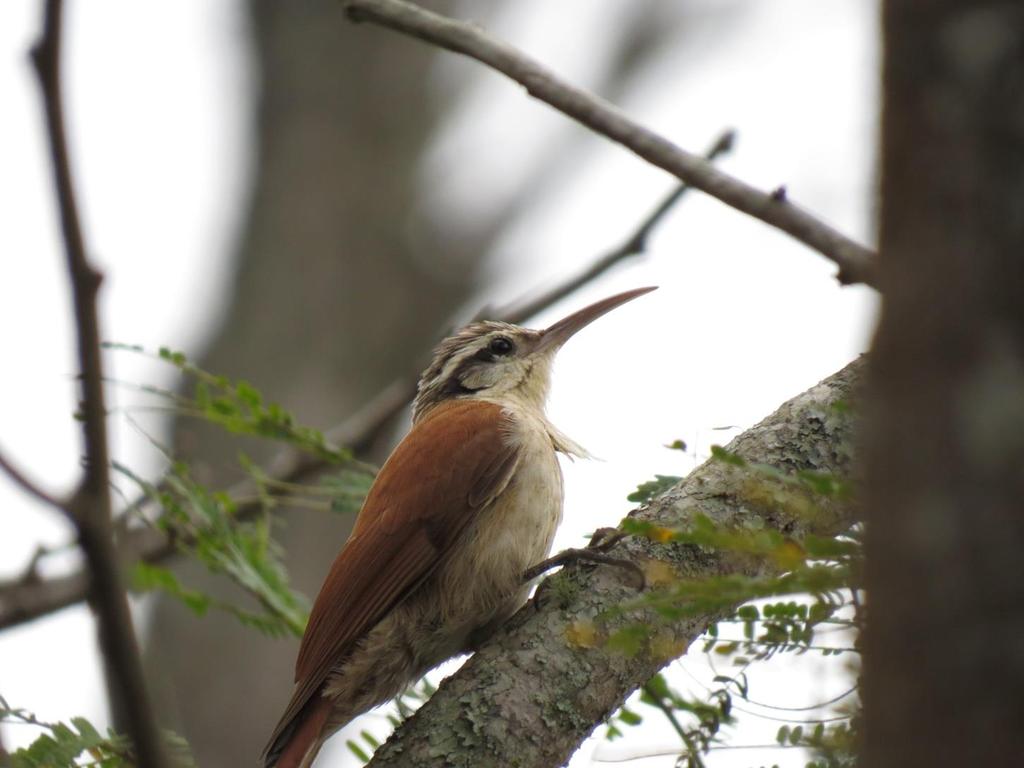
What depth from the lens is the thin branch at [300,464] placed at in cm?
453

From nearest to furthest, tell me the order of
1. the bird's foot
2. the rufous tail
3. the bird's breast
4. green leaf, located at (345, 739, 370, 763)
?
1. the bird's foot
2. the rufous tail
3. green leaf, located at (345, 739, 370, 763)
4. the bird's breast

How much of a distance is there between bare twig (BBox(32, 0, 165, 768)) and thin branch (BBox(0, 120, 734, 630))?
7.51ft

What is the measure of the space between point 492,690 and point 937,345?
2.26m

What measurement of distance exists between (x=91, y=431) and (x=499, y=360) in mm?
4065

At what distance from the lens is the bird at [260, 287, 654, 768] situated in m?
3.94

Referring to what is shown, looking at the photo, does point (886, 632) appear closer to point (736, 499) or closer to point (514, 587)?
point (736, 499)

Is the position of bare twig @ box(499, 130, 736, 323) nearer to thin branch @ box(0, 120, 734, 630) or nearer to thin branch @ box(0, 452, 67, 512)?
thin branch @ box(0, 120, 734, 630)

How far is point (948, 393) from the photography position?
126 centimetres

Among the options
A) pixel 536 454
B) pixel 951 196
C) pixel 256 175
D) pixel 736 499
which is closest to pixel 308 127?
pixel 256 175

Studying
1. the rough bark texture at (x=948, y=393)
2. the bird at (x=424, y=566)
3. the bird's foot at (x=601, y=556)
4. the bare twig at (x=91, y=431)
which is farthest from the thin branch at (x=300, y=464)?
the rough bark texture at (x=948, y=393)

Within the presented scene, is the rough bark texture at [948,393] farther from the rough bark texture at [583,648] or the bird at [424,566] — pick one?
the bird at [424,566]

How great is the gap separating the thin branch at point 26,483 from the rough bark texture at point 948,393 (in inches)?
40.4

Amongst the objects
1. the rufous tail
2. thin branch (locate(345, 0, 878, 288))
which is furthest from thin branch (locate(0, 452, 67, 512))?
the rufous tail

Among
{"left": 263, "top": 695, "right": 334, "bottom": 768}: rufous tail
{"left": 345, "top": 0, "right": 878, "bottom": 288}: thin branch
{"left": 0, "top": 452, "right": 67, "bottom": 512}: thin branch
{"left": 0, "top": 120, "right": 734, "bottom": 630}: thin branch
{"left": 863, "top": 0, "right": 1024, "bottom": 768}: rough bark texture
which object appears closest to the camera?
{"left": 863, "top": 0, "right": 1024, "bottom": 768}: rough bark texture
